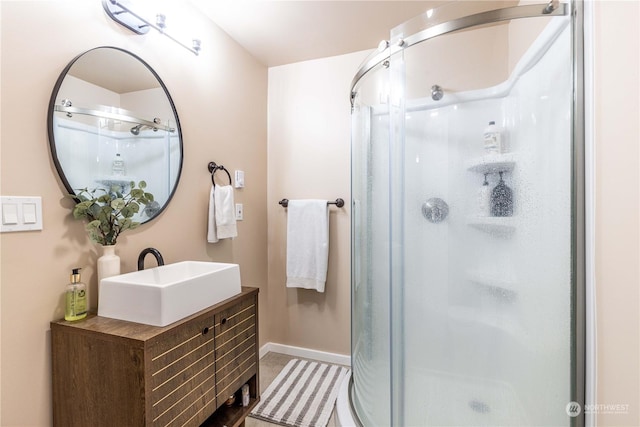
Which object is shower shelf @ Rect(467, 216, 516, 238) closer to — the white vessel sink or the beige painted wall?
the beige painted wall

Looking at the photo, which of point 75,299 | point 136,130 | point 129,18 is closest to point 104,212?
point 75,299

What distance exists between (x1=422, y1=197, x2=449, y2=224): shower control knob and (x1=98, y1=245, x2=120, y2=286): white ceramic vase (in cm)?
125

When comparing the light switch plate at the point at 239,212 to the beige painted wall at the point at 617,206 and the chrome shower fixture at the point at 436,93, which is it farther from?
the beige painted wall at the point at 617,206

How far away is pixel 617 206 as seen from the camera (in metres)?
0.82

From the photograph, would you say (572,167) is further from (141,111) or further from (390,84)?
(141,111)

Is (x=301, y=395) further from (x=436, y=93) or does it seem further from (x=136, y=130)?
(x=436, y=93)

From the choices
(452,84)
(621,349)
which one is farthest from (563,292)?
(452,84)

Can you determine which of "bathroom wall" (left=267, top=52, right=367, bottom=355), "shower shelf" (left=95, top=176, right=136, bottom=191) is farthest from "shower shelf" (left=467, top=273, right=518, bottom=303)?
"shower shelf" (left=95, top=176, right=136, bottom=191)

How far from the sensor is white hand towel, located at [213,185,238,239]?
1.74 m

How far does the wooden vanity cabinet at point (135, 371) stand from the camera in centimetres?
90

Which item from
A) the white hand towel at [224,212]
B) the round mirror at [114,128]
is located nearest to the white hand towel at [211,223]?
the white hand towel at [224,212]

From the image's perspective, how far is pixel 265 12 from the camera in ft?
5.70

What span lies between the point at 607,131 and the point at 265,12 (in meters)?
1.73

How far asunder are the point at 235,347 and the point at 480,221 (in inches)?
45.7
